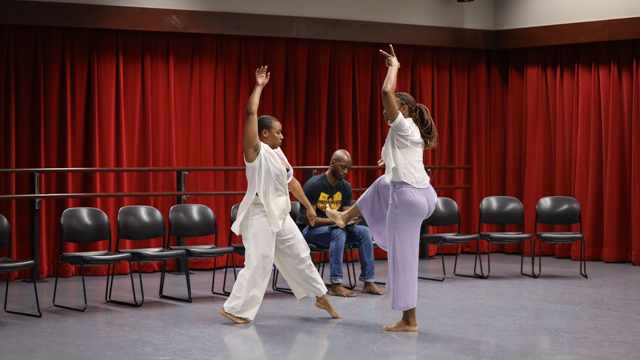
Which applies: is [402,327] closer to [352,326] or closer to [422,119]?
[352,326]

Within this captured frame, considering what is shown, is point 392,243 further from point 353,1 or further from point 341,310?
point 353,1

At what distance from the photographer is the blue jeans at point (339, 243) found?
600 centimetres

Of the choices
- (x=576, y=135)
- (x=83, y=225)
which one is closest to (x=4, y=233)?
(x=83, y=225)

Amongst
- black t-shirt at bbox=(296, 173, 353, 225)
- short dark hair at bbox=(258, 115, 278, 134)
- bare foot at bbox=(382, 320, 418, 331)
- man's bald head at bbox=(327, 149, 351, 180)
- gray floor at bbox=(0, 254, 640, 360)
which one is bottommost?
gray floor at bbox=(0, 254, 640, 360)

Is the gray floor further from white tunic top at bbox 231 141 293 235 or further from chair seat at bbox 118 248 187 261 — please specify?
white tunic top at bbox 231 141 293 235

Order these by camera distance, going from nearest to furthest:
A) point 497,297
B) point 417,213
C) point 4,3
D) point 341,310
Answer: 1. point 417,213
2. point 341,310
3. point 497,297
4. point 4,3

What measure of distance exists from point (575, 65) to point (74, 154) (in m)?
6.16

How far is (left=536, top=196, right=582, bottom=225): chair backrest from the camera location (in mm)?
7531

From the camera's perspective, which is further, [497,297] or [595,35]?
[595,35]

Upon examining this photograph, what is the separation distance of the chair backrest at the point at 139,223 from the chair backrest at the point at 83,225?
0.15 meters

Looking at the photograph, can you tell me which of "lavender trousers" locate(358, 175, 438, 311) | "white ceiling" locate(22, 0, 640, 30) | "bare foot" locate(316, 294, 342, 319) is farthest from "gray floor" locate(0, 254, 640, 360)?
"white ceiling" locate(22, 0, 640, 30)

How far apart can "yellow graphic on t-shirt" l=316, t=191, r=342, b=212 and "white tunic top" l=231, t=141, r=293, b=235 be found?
129 cm

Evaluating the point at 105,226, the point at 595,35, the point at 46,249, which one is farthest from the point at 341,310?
the point at 595,35

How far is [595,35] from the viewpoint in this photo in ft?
27.0
